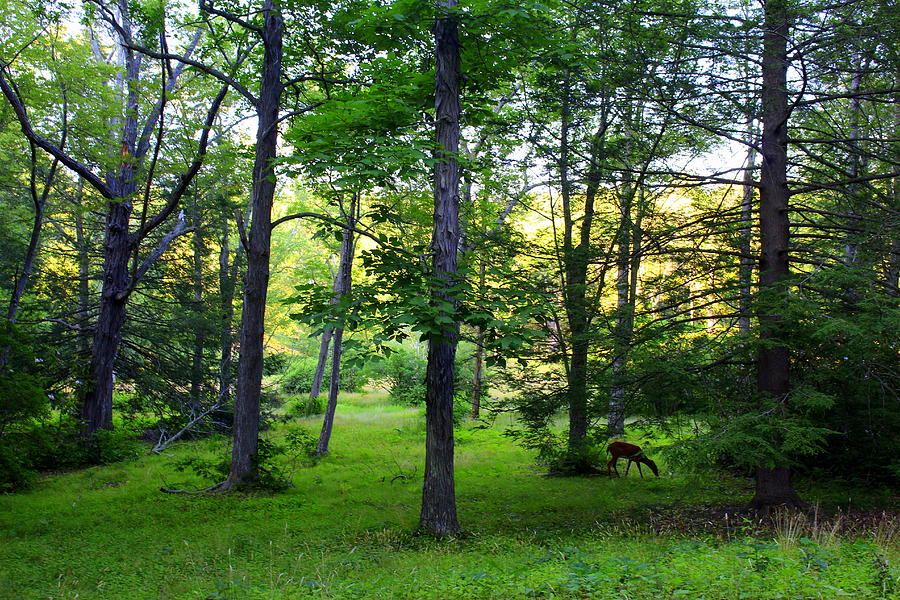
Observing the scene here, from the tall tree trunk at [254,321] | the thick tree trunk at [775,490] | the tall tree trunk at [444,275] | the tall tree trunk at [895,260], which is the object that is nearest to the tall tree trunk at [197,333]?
the tall tree trunk at [254,321]

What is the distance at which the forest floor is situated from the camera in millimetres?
4070

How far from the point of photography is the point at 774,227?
Answer: 7660 mm

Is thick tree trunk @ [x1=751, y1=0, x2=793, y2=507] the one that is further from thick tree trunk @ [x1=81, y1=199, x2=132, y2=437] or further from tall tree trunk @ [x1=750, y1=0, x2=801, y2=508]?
thick tree trunk @ [x1=81, y1=199, x2=132, y2=437]

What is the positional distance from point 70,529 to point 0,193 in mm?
14469

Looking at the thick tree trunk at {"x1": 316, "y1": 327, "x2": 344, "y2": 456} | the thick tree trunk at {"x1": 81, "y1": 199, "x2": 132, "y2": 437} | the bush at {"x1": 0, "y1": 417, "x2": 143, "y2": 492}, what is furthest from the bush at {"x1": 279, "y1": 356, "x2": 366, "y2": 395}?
the thick tree trunk at {"x1": 81, "y1": 199, "x2": 132, "y2": 437}

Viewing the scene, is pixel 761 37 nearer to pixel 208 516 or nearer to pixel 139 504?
pixel 208 516

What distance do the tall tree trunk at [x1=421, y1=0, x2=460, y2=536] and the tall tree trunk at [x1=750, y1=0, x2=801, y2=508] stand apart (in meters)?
3.91

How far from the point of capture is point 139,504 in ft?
29.2

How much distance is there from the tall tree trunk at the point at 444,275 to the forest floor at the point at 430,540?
1.68 feet

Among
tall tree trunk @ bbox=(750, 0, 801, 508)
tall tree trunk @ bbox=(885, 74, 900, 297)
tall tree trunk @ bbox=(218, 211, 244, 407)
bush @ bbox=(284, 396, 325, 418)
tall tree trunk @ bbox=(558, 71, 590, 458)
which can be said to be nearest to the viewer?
tall tree trunk @ bbox=(885, 74, 900, 297)

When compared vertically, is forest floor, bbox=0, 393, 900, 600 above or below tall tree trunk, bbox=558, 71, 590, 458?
below

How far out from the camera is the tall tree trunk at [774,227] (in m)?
7.14

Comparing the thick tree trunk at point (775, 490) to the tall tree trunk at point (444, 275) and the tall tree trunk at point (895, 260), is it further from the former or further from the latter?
the tall tree trunk at point (444, 275)

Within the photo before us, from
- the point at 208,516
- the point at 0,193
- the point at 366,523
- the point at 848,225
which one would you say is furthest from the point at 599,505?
the point at 0,193
